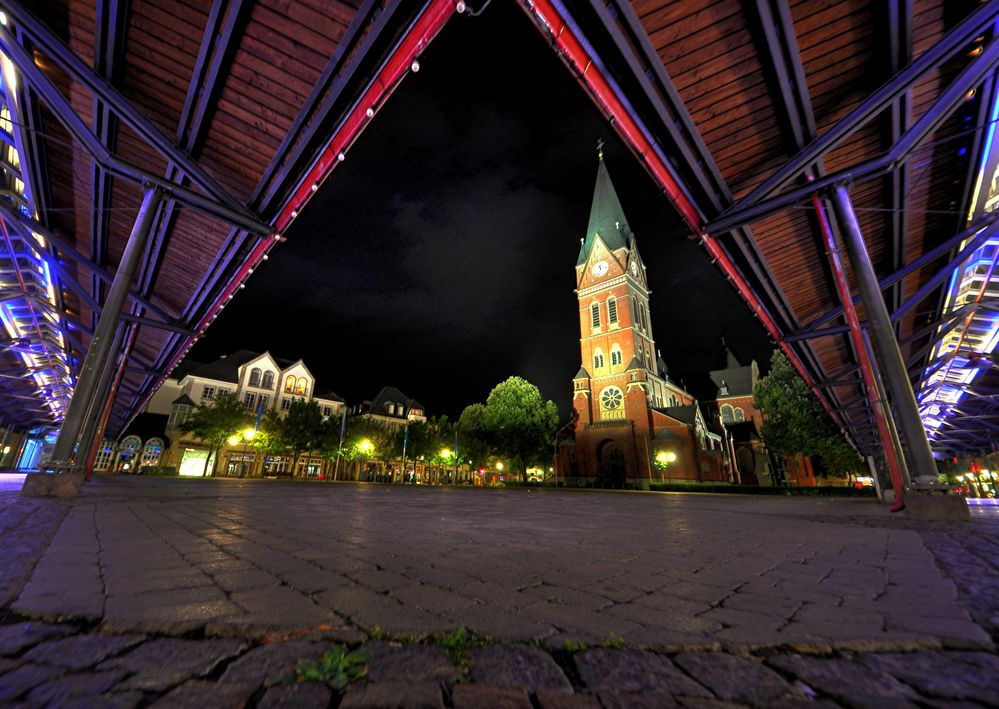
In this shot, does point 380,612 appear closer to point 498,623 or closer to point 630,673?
point 498,623

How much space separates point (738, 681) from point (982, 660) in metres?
1.01

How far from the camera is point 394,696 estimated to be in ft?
3.86

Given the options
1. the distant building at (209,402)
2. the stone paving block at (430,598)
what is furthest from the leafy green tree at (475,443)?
the stone paving block at (430,598)

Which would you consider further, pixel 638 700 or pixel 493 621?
pixel 493 621

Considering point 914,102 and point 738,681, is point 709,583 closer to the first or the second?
point 738,681

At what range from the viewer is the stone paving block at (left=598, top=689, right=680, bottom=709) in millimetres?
1164

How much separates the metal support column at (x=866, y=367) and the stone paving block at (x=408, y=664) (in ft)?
30.8

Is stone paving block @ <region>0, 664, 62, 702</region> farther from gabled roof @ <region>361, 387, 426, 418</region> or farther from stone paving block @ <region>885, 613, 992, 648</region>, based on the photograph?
gabled roof @ <region>361, 387, 426, 418</region>

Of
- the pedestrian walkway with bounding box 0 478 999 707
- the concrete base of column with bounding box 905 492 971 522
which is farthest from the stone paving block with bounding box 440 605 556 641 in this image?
the concrete base of column with bounding box 905 492 971 522

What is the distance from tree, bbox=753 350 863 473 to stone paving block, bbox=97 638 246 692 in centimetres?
3209


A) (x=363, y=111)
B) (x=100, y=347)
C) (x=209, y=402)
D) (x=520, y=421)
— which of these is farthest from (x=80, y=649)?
(x=209, y=402)

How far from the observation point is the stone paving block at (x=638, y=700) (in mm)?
1164

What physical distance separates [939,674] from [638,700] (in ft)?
3.65

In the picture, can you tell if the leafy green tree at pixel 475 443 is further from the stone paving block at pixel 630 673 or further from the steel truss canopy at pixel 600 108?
the stone paving block at pixel 630 673
